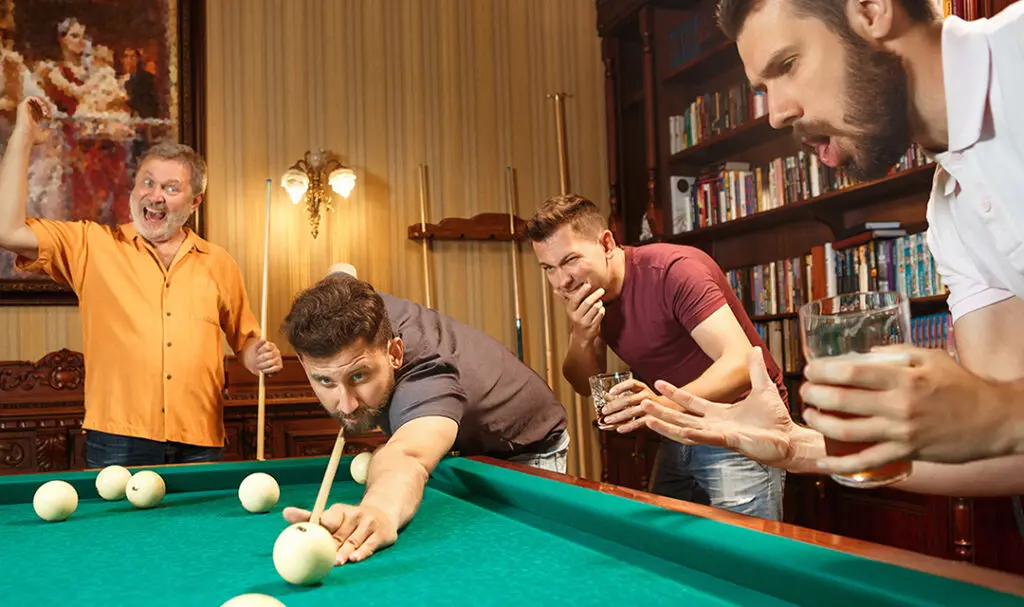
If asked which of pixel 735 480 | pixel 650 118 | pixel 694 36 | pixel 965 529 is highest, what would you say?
pixel 694 36

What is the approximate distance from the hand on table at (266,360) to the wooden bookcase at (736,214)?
2.20 metres

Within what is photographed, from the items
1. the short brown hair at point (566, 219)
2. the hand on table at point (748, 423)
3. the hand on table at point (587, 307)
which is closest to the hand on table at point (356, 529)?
the hand on table at point (748, 423)

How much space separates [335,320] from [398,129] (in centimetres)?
316

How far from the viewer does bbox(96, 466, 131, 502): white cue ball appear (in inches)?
78.2

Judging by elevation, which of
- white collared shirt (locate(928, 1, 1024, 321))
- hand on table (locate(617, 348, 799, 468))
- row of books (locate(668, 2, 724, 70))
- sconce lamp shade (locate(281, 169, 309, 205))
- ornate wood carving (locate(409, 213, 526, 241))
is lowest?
hand on table (locate(617, 348, 799, 468))

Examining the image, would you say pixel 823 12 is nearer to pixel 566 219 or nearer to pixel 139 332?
pixel 566 219

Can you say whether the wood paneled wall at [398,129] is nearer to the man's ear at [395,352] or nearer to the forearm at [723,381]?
the man's ear at [395,352]

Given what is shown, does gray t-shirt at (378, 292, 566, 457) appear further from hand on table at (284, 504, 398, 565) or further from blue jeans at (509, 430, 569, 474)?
hand on table at (284, 504, 398, 565)

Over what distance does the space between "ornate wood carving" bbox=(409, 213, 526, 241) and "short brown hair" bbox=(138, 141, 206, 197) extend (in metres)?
1.83

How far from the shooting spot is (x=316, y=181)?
4.59 m

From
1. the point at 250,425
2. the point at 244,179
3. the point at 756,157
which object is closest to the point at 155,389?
the point at 250,425

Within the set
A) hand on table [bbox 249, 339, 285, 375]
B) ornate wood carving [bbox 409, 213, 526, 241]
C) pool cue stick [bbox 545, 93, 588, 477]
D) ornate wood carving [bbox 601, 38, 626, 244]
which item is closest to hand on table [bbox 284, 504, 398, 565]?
hand on table [bbox 249, 339, 285, 375]

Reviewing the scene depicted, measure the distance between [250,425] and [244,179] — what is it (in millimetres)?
1325

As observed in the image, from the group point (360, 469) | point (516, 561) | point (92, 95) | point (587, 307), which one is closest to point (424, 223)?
point (92, 95)
